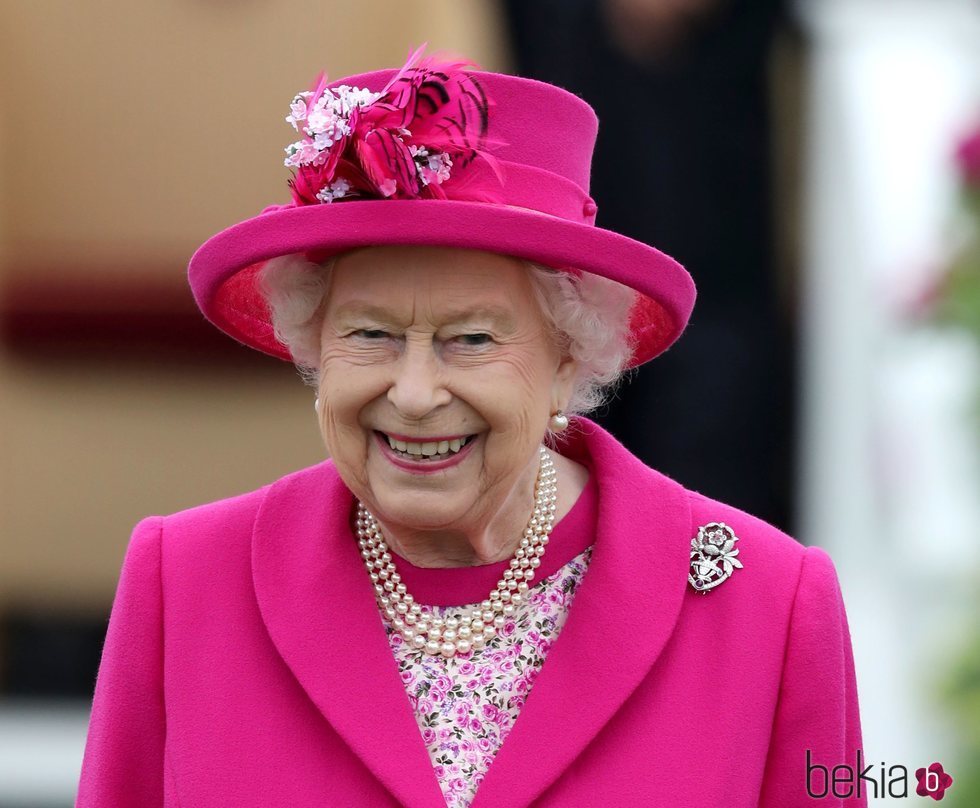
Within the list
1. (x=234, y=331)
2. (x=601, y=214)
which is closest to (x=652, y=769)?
(x=234, y=331)

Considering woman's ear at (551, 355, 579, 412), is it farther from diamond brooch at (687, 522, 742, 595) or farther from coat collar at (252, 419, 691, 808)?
diamond brooch at (687, 522, 742, 595)

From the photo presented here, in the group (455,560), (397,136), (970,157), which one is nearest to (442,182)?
(397,136)

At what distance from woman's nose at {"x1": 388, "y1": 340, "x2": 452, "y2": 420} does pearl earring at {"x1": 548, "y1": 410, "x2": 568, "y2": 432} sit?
287 mm

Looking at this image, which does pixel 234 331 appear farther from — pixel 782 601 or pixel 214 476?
pixel 214 476

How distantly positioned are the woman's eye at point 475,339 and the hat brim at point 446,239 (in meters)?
0.13

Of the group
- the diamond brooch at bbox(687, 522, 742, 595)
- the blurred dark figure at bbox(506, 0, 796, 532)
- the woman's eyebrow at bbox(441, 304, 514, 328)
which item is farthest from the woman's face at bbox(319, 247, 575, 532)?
the blurred dark figure at bbox(506, 0, 796, 532)

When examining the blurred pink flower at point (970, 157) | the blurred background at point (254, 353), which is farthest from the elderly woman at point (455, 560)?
the blurred background at point (254, 353)

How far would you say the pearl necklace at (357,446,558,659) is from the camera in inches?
110

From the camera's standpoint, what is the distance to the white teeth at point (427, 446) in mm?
2598

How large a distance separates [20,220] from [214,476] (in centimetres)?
108

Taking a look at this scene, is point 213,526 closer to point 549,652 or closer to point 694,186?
point 549,652

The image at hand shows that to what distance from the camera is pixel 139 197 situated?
577cm

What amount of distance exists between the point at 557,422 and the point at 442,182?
1.62 feet

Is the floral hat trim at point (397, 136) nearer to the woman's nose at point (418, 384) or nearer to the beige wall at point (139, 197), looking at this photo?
the woman's nose at point (418, 384)
